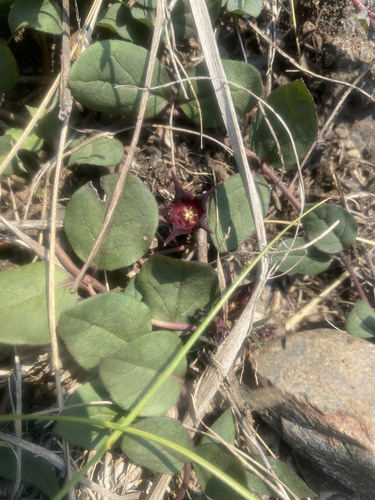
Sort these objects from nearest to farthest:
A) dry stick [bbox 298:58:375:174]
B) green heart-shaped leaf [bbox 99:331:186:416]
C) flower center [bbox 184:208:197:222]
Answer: green heart-shaped leaf [bbox 99:331:186:416]
flower center [bbox 184:208:197:222]
dry stick [bbox 298:58:375:174]

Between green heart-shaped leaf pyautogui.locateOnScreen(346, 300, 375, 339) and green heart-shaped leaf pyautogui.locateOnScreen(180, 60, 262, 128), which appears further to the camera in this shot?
green heart-shaped leaf pyautogui.locateOnScreen(346, 300, 375, 339)

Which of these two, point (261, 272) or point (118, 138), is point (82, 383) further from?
point (118, 138)

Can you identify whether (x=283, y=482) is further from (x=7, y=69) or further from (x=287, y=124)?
(x=7, y=69)

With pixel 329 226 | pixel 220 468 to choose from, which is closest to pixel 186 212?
pixel 329 226

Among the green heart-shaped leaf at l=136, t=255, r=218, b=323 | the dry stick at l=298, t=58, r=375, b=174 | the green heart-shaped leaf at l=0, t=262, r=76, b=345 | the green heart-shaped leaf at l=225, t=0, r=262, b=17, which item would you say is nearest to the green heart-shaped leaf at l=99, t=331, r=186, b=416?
the green heart-shaped leaf at l=136, t=255, r=218, b=323

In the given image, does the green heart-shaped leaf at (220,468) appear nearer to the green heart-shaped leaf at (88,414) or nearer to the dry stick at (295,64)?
the green heart-shaped leaf at (88,414)

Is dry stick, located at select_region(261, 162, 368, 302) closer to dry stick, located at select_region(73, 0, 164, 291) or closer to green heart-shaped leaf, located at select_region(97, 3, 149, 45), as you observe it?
dry stick, located at select_region(73, 0, 164, 291)
